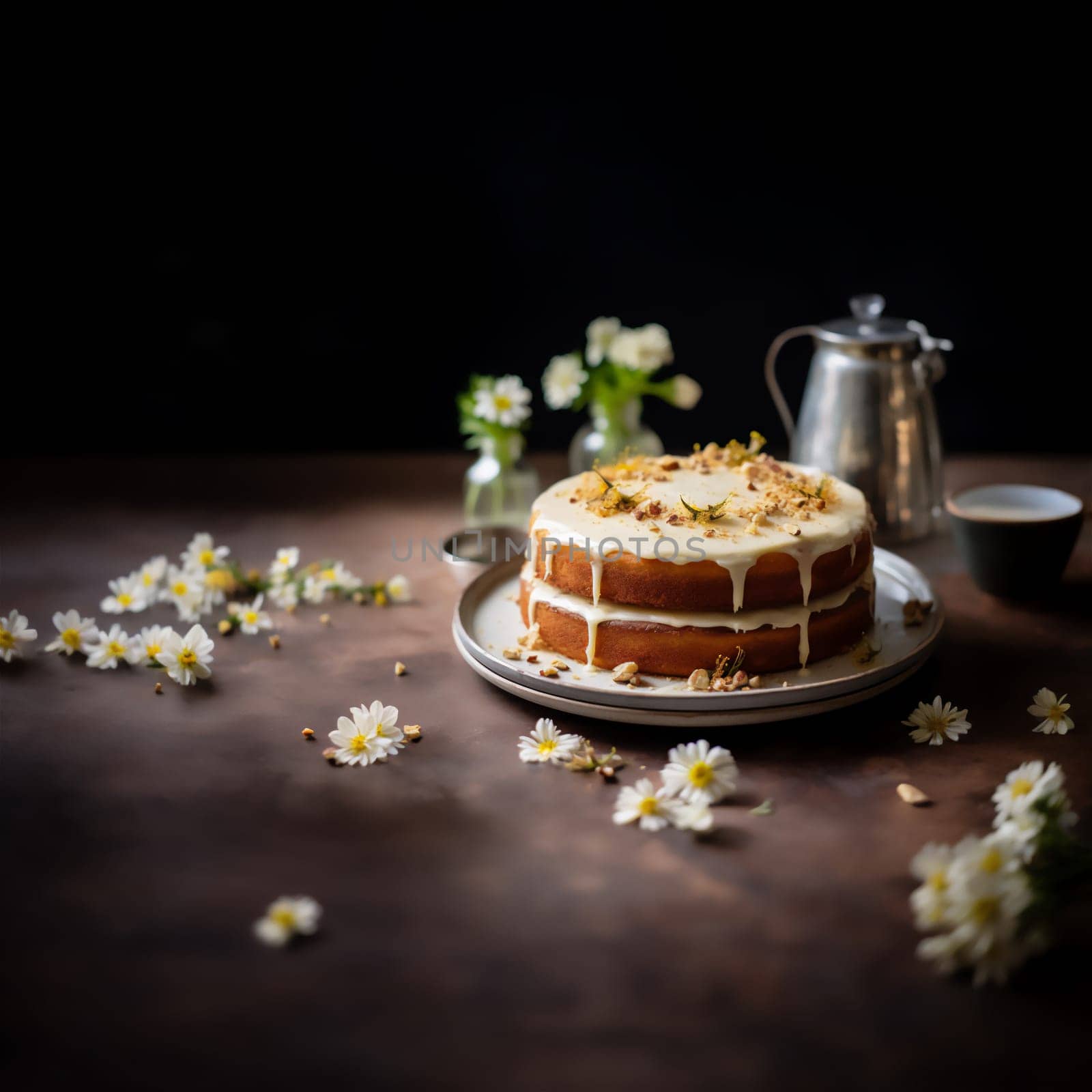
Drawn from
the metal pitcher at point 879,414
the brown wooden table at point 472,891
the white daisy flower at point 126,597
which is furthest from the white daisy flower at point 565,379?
the white daisy flower at point 126,597

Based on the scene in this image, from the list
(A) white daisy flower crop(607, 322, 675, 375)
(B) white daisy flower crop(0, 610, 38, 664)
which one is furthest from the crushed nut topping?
(B) white daisy flower crop(0, 610, 38, 664)

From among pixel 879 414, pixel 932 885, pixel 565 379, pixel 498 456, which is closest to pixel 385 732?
pixel 932 885

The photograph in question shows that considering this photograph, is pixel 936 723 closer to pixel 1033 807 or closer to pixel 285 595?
pixel 1033 807

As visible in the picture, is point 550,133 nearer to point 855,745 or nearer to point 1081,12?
point 1081,12

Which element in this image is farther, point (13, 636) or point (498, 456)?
point (498, 456)

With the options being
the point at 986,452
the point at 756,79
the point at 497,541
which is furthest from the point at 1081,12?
the point at 497,541
